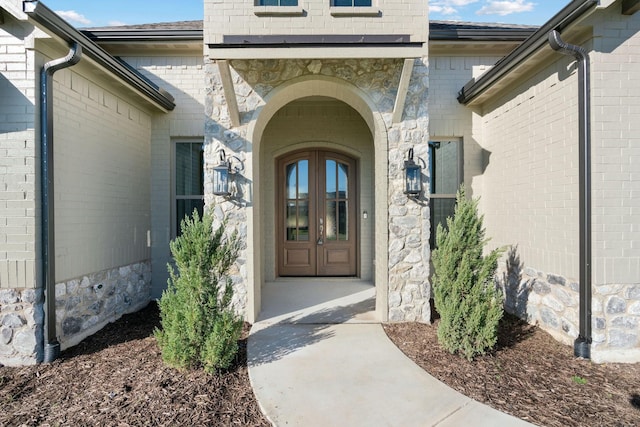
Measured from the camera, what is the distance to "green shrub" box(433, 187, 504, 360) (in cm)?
343

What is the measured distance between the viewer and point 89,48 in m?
3.71

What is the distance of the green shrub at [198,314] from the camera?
3.09m

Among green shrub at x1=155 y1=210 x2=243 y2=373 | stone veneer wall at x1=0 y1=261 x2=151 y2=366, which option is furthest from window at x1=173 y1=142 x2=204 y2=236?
green shrub at x1=155 y1=210 x2=243 y2=373

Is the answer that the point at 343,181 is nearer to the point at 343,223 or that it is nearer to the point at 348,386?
the point at 343,223

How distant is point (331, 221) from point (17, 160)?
4803mm

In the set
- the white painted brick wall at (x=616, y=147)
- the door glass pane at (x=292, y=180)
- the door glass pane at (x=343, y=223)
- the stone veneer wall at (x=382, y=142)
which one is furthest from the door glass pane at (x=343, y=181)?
the white painted brick wall at (x=616, y=147)

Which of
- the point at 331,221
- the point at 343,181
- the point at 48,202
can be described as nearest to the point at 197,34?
the point at 48,202

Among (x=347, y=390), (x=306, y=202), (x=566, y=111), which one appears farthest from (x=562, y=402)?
(x=306, y=202)

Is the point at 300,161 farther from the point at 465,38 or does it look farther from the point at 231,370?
the point at 231,370

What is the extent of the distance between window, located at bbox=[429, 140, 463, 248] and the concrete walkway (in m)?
2.45

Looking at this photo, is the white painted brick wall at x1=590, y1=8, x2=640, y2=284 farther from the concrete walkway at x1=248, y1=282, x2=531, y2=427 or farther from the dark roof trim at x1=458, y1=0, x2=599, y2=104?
the concrete walkway at x1=248, y1=282, x2=531, y2=427

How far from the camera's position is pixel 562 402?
9.00 feet

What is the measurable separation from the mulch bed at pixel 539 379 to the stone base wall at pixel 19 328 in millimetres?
3837

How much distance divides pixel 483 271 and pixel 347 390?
183 centimetres
